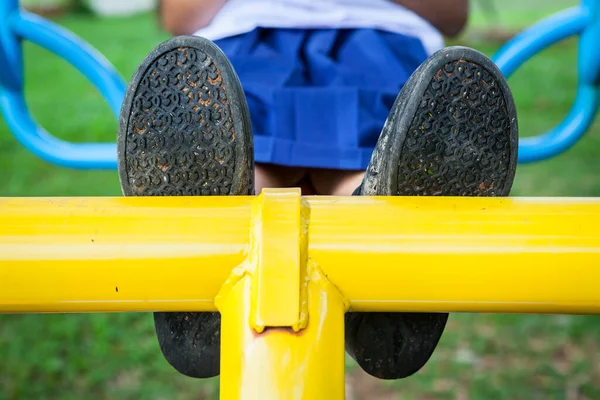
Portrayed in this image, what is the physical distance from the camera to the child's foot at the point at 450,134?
2.00 ft

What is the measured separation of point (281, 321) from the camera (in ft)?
1.51

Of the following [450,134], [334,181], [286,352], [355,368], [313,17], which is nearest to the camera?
[286,352]

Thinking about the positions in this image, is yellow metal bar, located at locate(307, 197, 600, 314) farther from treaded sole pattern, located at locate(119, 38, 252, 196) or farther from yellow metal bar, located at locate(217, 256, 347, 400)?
treaded sole pattern, located at locate(119, 38, 252, 196)

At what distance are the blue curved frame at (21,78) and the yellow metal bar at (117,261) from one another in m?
0.54

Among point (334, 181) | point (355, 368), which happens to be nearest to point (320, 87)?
point (334, 181)

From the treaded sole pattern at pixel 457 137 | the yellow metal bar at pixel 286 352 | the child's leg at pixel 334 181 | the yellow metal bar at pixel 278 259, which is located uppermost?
the child's leg at pixel 334 181

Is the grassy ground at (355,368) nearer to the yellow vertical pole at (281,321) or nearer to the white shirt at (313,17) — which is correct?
the white shirt at (313,17)

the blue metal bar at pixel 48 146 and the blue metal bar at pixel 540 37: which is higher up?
the blue metal bar at pixel 540 37

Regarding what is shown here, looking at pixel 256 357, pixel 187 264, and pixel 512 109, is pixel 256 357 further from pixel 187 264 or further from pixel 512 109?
pixel 512 109

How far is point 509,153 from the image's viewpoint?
642 millimetres

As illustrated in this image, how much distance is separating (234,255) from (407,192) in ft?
Answer: 0.61

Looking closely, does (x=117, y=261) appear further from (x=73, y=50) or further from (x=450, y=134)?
(x=73, y=50)

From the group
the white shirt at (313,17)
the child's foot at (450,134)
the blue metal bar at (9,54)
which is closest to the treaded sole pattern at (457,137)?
the child's foot at (450,134)

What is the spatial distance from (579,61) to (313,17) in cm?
38
